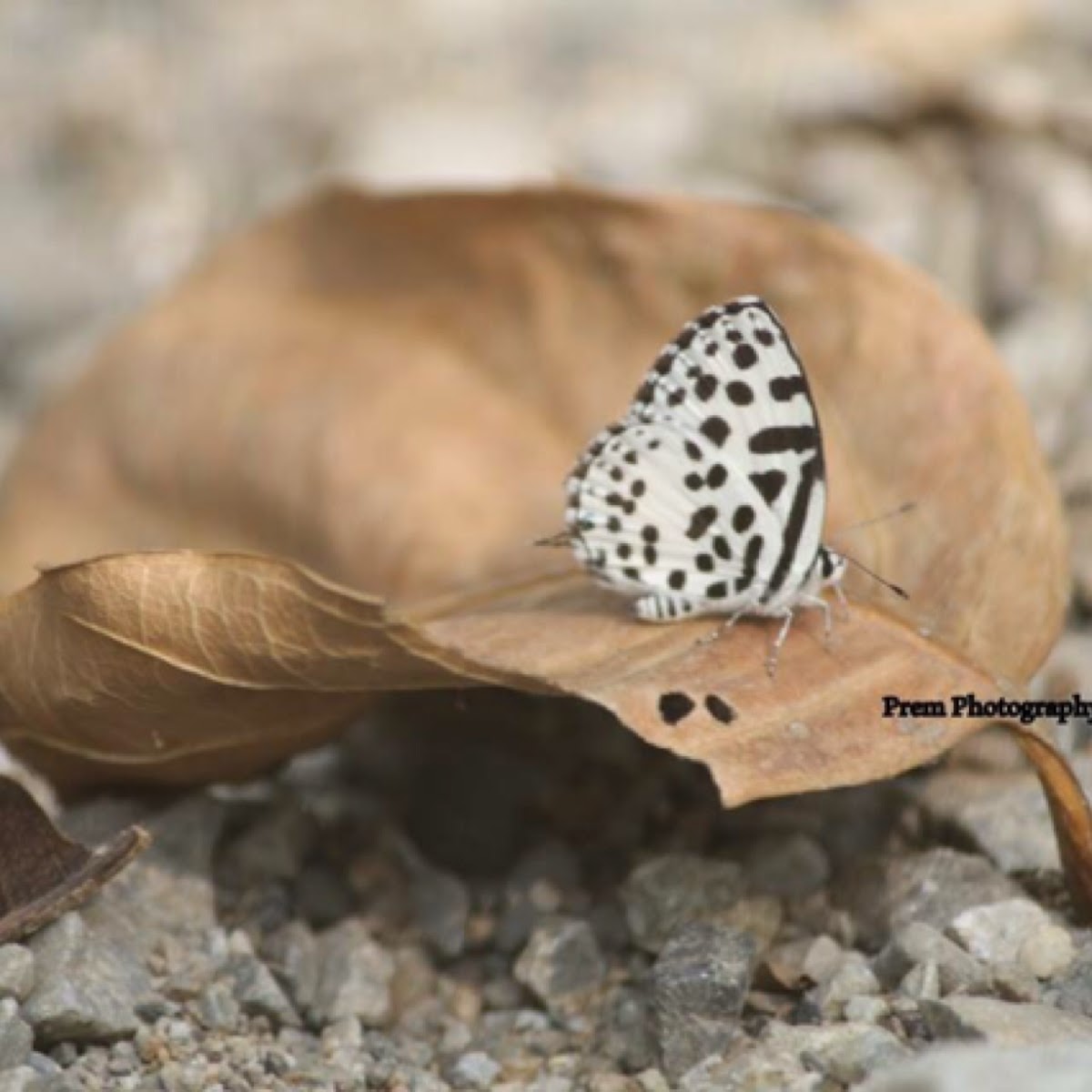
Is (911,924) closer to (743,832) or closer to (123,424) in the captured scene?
(743,832)

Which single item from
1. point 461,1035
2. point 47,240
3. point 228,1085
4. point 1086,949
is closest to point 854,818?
point 1086,949

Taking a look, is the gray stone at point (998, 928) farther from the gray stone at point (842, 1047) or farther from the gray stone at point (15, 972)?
the gray stone at point (15, 972)

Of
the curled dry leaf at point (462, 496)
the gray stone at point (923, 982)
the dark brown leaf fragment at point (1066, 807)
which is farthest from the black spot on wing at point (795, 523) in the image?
the gray stone at point (923, 982)

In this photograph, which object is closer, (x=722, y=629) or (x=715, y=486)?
(x=722, y=629)

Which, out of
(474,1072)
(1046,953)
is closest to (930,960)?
(1046,953)

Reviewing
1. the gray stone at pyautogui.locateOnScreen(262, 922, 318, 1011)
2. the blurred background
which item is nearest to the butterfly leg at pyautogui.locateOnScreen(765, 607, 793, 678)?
the gray stone at pyautogui.locateOnScreen(262, 922, 318, 1011)

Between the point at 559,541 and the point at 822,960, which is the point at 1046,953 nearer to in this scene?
the point at 822,960
